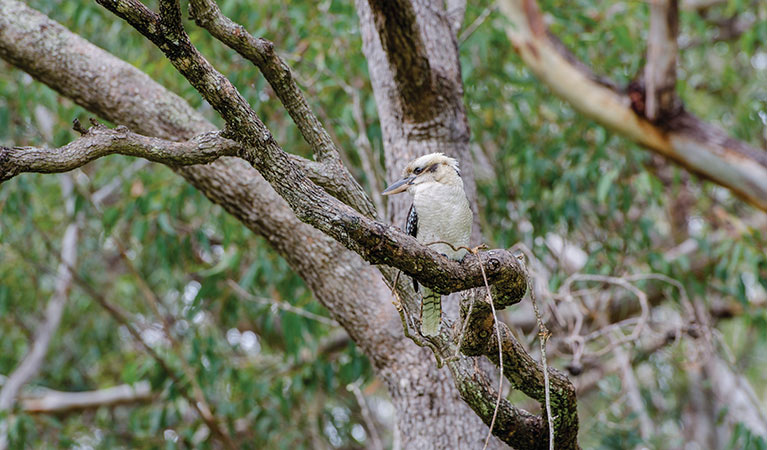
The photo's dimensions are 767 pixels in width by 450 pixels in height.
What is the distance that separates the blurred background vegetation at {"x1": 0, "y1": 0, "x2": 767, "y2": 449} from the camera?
3799 mm

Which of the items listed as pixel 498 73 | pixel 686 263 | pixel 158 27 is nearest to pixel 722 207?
pixel 686 263

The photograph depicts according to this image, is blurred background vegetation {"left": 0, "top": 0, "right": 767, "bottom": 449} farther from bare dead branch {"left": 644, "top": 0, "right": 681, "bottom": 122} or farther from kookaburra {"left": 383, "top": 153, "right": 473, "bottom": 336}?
bare dead branch {"left": 644, "top": 0, "right": 681, "bottom": 122}

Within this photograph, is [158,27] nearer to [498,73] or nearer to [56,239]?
[498,73]

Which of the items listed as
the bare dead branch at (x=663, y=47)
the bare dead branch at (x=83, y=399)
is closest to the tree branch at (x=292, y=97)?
the bare dead branch at (x=663, y=47)

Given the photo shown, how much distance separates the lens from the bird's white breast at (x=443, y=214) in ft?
7.68

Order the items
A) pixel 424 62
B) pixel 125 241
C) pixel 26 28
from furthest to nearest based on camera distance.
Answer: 1. pixel 125 241
2. pixel 26 28
3. pixel 424 62

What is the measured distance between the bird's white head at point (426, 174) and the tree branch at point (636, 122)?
70cm

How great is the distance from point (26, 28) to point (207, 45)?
48.9 inches

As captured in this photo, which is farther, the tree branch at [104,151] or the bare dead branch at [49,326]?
the bare dead branch at [49,326]

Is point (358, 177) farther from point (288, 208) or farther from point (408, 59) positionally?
point (408, 59)

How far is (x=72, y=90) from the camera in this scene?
2844 millimetres

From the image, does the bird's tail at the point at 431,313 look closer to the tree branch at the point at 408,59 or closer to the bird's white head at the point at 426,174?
the bird's white head at the point at 426,174

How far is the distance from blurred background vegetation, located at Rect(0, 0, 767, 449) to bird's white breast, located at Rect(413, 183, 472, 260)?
0.79m

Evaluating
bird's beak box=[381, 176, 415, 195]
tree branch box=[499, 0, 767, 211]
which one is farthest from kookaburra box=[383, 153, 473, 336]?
tree branch box=[499, 0, 767, 211]
